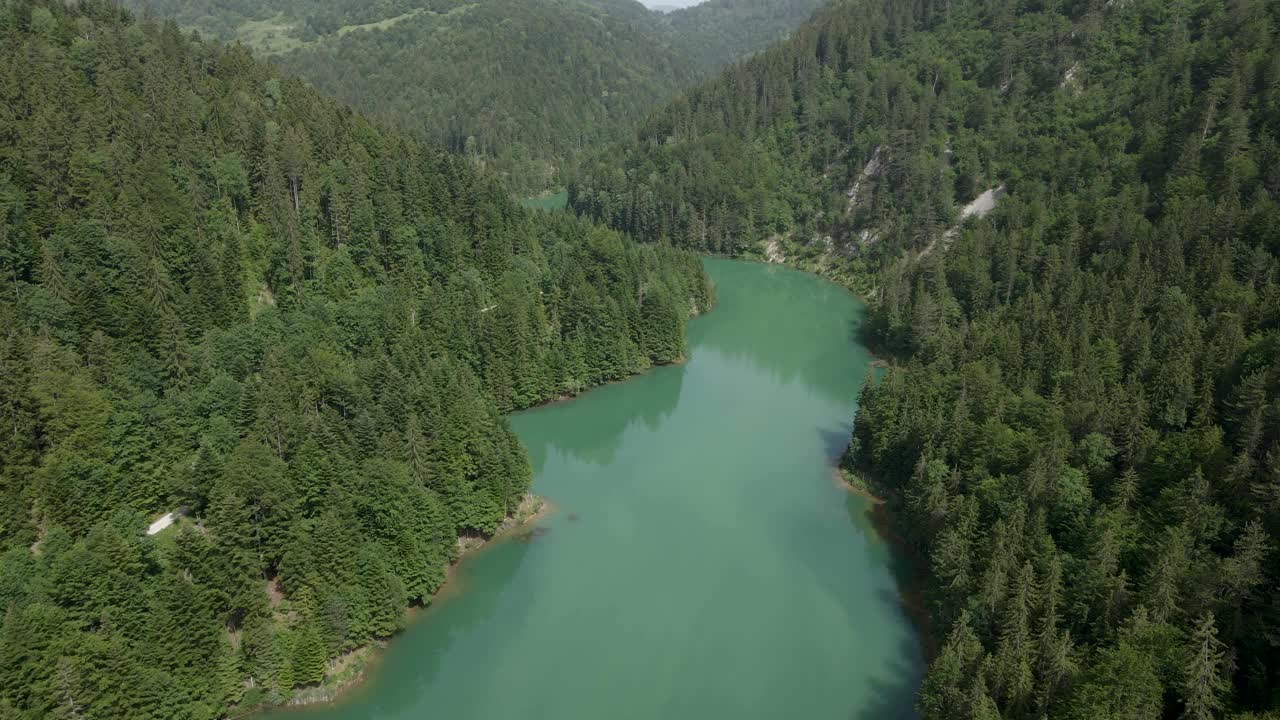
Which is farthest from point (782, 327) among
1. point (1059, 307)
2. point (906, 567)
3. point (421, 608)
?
point (421, 608)

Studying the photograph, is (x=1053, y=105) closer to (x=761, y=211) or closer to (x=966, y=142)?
(x=966, y=142)

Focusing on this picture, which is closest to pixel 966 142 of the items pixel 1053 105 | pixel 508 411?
pixel 1053 105

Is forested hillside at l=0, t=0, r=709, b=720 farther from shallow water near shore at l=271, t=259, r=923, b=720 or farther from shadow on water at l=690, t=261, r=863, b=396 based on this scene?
shadow on water at l=690, t=261, r=863, b=396

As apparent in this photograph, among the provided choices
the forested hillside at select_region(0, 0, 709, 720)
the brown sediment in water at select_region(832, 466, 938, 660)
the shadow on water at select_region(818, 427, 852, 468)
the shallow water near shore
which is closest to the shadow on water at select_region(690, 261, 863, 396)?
the shadow on water at select_region(818, 427, 852, 468)

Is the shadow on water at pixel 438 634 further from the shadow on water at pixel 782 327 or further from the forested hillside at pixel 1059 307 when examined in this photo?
the shadow on water at pixel 782 327

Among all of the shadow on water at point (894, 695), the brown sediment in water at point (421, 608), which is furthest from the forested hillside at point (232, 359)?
the shadow on water at point (894, 695)

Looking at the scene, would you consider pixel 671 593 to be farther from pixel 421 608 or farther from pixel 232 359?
pixel 232 359
